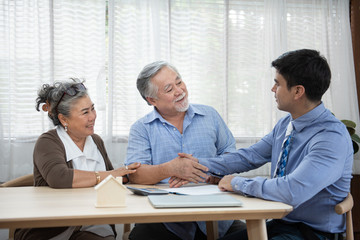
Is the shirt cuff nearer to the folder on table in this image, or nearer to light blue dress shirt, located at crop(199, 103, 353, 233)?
light blue dress shirt, located at crop(199, 103, 353, 233)

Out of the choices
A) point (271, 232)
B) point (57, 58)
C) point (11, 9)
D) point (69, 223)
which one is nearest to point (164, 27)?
point (57, 58)

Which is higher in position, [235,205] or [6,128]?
[6,128]

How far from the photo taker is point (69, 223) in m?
1.30

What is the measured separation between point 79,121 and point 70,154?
213 mm

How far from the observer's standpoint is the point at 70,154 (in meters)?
2.19

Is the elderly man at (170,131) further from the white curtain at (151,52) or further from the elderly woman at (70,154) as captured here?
the white curtain at (151,52)

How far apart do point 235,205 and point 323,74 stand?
735mm

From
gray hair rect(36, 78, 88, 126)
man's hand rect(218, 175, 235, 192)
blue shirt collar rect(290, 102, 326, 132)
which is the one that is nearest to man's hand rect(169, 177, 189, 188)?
man's hand rect(218, 175, 235, 192)

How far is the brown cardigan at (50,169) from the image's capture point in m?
1.86

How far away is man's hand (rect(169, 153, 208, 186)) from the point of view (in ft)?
6.57

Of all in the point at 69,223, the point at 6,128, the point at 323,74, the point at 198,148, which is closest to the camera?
the point at 69,223

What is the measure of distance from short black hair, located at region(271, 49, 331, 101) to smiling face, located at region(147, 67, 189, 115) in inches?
29.7

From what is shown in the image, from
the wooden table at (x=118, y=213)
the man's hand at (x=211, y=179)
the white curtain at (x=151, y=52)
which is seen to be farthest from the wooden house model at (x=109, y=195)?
the white curtain at (x=151, y=52)

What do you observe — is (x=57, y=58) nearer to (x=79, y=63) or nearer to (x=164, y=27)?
(x=79, y=63)
